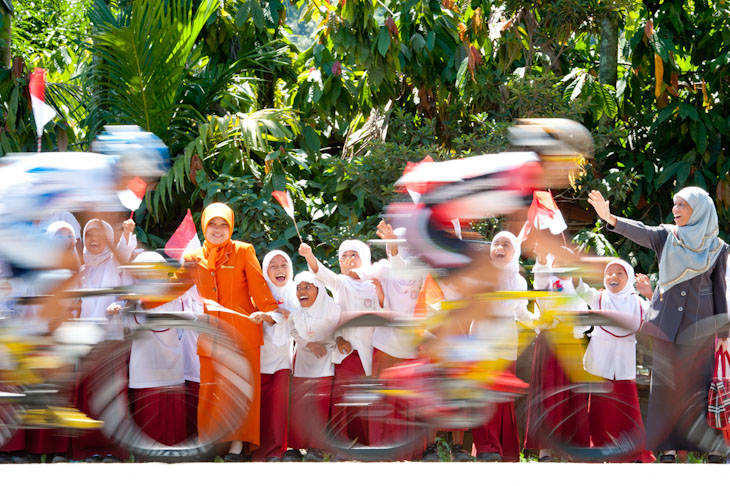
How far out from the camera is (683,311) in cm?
608

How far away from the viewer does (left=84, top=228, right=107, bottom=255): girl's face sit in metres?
6.47

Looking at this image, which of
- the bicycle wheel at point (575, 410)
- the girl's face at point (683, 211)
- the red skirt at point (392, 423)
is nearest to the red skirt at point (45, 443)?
the red skirt at point (392, 423)

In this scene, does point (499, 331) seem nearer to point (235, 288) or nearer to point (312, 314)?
point (312, 314)

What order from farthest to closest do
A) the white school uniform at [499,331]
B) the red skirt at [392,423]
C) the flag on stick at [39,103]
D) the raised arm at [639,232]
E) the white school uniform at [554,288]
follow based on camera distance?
1. the flag on stick at [39,103]
2. the raised arm at [639,232]
3. the red skirt at [392,423]
4. the white school uniform at [554,288]
5. the white school uniform at [499,331]

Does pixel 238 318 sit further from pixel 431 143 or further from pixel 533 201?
pixel 431 143

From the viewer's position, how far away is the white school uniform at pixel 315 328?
638cm

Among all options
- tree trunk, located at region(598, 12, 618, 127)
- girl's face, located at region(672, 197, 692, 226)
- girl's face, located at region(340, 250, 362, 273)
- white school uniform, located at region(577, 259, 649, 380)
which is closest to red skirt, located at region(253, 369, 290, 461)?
girl's face, located at region(340, 250, 362, 273)

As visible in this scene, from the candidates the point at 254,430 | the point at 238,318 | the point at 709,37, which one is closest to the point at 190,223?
the point at 238,318

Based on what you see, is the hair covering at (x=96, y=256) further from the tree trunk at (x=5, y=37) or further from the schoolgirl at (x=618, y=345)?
the tree trunk at (x=5, y=37)

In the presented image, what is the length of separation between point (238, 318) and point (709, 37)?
6.28 metres

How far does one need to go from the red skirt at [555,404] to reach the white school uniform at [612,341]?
2.69ft

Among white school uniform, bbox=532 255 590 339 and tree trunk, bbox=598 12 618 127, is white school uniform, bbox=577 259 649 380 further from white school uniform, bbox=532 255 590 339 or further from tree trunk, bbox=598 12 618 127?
tree trunk, bbox=598 12 618 127

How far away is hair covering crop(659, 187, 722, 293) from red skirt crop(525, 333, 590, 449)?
119 cm

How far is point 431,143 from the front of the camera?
9227 millimetres
